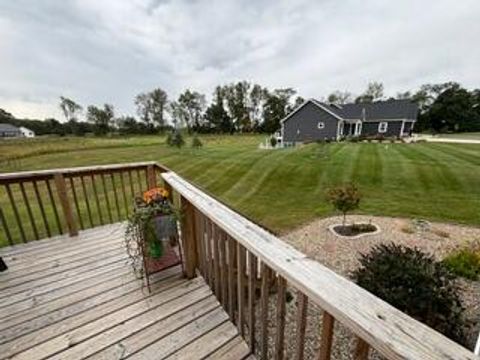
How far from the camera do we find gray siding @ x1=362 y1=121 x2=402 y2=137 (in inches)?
991

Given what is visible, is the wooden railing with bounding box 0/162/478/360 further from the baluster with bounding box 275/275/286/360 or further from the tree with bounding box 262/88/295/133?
the tree with bounding box 262/88/295/133

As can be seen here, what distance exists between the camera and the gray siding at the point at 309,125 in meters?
24.2

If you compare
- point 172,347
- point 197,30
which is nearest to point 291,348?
point 172,347

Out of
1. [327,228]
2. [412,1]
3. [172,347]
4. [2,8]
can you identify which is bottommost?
[327,228]

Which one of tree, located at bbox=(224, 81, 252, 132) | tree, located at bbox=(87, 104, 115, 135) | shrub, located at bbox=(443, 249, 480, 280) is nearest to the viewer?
shrub, located at bbox=(443, 249, 480, 280)

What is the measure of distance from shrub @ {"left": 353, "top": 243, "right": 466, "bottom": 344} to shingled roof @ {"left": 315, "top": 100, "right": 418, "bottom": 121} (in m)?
23.7

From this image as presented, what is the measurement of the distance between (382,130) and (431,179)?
1934 centimetres

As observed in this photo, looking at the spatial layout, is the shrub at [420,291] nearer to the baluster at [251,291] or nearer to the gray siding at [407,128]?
the baluster at [251,291]

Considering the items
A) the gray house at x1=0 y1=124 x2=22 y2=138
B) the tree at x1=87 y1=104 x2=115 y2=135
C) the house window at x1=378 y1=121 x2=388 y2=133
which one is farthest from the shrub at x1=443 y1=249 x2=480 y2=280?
the gray house at x1=0 y1=124 x2=22 y2=138

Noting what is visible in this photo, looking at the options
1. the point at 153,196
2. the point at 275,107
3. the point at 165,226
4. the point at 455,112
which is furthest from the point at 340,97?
the point at 165,226

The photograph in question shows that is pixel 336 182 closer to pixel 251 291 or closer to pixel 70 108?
pixel 251 291

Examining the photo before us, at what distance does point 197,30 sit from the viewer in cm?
697

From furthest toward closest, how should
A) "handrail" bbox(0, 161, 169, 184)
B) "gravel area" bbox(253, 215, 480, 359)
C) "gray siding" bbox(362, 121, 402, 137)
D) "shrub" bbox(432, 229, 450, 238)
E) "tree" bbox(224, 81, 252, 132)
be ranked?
"tree" bbox(224, 81, 252, 132) < "gray siding" bbox(362, 121, 402, 137) < "shrub" bbox(432, 229, 450, 238) < "handrail" bbox(0, 161, 169, 184) < "gravel area" bbox(253, 215, 480, 359)

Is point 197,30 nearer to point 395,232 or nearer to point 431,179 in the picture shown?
point 395,232
